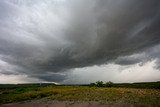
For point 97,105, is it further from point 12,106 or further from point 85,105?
point 12,106

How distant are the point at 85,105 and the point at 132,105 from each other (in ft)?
23.2

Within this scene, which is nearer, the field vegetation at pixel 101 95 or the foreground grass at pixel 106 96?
the foreground grass at pixel 106 96

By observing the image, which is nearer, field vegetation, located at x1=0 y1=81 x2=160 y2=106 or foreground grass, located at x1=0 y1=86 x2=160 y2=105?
foreground grass, located at x1=0 y1=86 x2=160 y2=105

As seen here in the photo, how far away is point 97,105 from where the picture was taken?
2875 centimetres

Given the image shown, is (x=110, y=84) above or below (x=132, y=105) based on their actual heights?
above

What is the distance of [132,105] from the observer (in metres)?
26.0

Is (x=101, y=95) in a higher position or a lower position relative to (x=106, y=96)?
higher

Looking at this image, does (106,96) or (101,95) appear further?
(101,95)

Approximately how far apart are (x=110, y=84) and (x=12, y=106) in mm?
66734

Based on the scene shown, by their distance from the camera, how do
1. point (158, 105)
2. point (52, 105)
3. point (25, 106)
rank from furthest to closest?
1. point (25, 106)
2. point (52, 105)
3. point (158, 105)

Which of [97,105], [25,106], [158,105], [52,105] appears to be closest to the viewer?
[158,105]

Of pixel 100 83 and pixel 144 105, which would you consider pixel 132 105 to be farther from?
pixel 100 83

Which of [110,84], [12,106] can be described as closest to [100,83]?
[110,84]

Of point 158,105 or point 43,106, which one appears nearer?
point 158,105
